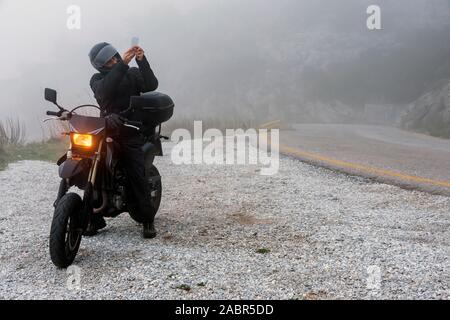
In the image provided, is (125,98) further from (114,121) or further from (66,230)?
(66,230)

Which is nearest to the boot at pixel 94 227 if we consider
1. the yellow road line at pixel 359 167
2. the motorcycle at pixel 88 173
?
the motorcycle at pixel 88 173

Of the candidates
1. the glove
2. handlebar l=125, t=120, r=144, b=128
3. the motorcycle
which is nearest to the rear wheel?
the motorcycle

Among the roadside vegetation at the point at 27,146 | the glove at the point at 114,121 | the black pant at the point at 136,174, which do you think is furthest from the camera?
the roadside vegetation at the point at 27,146

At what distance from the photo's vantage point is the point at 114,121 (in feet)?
16.3

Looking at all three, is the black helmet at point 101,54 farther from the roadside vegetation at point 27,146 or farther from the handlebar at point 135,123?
the roadside vegetation at point 27,146

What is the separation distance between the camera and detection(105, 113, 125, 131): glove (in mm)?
4922

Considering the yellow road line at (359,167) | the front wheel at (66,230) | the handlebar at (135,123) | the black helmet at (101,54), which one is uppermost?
the black helmet at (101,54)

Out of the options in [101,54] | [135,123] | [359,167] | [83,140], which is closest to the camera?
[83,140]

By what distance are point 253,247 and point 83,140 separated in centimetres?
167

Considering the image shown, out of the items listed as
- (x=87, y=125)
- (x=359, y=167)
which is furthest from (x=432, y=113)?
(x=87, y=125)

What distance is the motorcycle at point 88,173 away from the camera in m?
4.54

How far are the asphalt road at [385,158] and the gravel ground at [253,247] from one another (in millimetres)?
674

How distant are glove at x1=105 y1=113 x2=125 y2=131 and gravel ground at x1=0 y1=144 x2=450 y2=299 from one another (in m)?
1.04

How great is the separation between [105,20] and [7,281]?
46.8m
